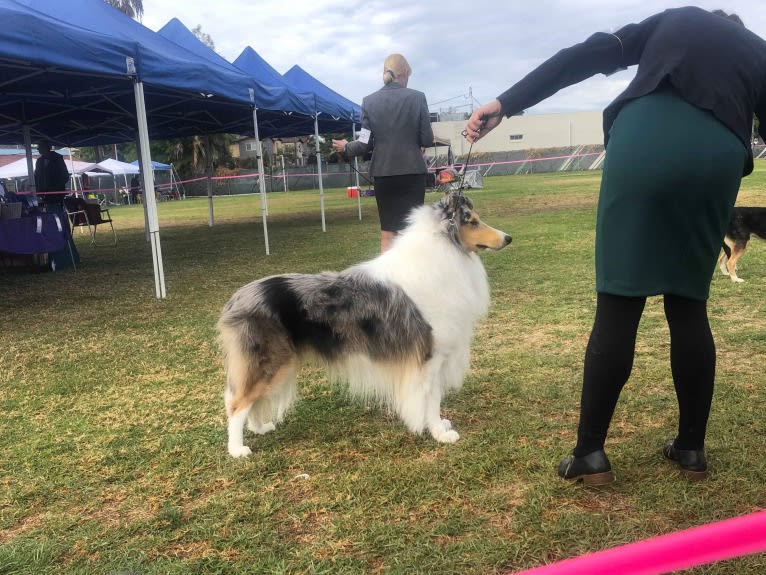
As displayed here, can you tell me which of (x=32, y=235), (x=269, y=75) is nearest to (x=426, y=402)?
(x=32, y=235)

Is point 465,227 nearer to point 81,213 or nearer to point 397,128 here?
point 397,128

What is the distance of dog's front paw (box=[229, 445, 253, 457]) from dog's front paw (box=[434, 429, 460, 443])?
96 centimetres

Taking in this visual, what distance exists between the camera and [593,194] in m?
17.3

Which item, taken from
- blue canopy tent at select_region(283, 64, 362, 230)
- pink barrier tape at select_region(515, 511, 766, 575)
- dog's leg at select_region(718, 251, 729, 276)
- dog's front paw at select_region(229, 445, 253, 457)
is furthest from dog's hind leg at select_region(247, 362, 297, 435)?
blue canopy tent at select_region(283, 64, 362, 230)

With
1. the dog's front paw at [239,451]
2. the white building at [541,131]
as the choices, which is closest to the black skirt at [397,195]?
the dog's front paw at [239,451]

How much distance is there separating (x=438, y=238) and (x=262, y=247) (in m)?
7.75

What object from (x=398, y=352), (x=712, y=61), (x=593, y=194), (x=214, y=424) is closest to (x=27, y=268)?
(x=214, y=424)

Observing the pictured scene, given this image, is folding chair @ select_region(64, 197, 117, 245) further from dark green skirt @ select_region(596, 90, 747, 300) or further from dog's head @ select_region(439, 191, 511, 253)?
dark green skirt @ select_region(596, 90, 747, 300)

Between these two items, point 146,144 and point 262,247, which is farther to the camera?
point 262,247

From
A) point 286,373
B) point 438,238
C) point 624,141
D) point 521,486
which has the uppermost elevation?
point 624,141

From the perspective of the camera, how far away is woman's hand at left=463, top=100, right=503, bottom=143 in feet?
7.39

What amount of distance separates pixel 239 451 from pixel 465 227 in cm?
164

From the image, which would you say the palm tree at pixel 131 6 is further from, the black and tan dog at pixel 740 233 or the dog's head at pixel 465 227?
the dog's head at pixel 465 227

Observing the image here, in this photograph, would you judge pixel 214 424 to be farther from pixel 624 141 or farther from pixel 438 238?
pixel 624 141
